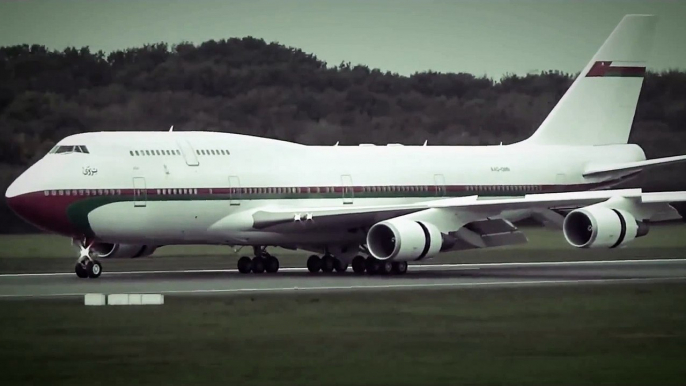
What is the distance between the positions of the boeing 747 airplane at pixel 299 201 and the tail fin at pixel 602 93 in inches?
101

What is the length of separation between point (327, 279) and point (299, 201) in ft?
9.39

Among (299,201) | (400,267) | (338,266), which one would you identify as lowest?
(400,267)

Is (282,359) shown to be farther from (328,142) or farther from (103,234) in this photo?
(328,142)

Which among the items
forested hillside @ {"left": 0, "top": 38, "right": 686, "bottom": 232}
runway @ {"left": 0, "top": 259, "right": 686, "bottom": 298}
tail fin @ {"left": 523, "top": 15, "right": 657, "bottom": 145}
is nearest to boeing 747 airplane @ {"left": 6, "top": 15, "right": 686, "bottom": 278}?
runway @ {"left": 0, "top": 259, "right": 686, "bottom": 298}

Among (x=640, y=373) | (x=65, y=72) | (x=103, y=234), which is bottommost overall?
(x=640, y=373)

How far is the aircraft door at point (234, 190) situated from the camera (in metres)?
29.3

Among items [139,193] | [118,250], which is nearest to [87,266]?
[139,193]

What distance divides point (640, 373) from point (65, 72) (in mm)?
44425

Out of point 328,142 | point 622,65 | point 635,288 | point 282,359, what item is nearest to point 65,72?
point 328,142

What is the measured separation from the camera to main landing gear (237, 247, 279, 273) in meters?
30.7

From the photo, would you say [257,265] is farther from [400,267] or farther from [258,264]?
[400,267]

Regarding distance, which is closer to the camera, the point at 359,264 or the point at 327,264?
the point at 359,264

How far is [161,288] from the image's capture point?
24.8 m

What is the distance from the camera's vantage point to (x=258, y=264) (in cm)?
3072
